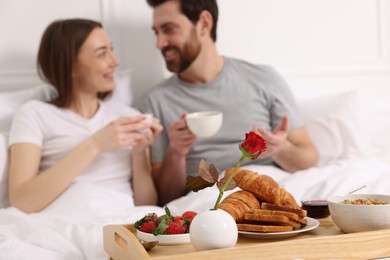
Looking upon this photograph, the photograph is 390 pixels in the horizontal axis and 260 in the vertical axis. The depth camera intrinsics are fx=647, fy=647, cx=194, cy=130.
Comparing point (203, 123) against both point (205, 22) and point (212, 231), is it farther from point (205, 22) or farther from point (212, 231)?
point (212, 231)

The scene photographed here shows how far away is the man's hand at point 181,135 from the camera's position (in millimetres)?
2299

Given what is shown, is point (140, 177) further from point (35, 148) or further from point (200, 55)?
point (200, 55)

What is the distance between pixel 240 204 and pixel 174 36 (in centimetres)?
124

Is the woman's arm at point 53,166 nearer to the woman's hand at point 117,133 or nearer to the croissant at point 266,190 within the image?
the woman's hand at point 117,133

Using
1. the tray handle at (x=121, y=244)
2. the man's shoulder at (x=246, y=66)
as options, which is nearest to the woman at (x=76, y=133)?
the man's shoulder at (x=246, y=66)

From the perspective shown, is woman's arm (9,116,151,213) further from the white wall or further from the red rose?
the red rose

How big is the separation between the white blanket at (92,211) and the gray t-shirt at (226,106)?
203 millimetres

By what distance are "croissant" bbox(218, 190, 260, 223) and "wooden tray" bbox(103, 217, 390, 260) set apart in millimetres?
56

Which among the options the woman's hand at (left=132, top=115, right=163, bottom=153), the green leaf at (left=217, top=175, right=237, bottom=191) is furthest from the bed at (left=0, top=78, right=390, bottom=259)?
the green leaf at (left=217, top=175, right=237, bottom=191)

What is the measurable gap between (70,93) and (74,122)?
0.12 metres

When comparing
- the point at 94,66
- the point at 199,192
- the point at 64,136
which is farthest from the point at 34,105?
the point at 199,192

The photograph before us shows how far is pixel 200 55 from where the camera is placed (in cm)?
266

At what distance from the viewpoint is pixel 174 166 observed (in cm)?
246

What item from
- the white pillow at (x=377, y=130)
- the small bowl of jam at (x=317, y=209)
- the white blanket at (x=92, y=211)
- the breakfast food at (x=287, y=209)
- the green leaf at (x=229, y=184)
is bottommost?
the white pillow at (x=377, y=130)
